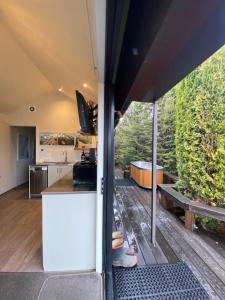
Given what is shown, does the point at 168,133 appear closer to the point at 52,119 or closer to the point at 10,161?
the point at 52,119

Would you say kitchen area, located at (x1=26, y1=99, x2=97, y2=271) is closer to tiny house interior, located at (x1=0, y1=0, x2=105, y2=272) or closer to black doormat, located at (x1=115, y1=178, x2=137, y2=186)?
tiny house interior, located at (x1=0, y1=0, x2=105, y2=272)

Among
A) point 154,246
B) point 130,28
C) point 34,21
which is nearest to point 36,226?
point 154,246

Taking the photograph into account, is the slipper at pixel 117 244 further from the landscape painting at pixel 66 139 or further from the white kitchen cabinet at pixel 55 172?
the landscape painting at pixel 66 139

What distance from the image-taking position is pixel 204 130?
3441mm

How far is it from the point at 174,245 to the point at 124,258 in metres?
0.84

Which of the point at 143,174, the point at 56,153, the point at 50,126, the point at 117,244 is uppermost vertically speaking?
the point at 50,126

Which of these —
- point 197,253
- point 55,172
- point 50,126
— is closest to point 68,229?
point 197,253

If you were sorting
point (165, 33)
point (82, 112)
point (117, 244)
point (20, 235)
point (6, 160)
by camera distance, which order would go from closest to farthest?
1. point (165, 33)
2. point (117, 244)
3. point (82, 112)
4. point (20, 235)
5. point (6, 160)

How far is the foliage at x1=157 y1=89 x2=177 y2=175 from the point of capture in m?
4.34

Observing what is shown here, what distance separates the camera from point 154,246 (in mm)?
2773

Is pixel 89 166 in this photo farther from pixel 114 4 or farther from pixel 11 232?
pixel 114 4

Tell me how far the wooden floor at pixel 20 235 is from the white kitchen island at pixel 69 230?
291mm

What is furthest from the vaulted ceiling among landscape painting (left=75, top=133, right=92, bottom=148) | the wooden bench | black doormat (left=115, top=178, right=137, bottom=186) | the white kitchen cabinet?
black doormat (left=115, top=178, right=137, bottom=186)

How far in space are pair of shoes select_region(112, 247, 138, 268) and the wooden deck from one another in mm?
140
